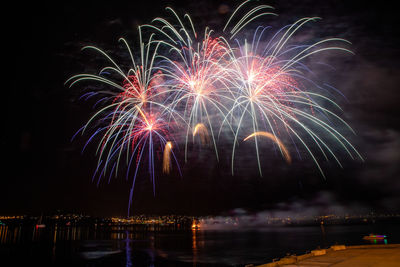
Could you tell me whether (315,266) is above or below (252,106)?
below

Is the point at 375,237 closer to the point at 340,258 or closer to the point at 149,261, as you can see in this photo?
the point at 149,261

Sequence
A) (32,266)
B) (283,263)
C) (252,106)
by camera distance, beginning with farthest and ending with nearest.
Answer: (32,266)
(252,106)
(283,263)

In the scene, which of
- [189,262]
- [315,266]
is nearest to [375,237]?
[189,262]

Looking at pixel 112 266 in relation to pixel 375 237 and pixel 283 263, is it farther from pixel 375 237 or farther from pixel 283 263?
pixel 375 237

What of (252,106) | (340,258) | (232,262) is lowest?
(232,262)

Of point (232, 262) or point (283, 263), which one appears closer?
point (283, 263)

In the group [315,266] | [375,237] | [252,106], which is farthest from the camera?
[375,237]

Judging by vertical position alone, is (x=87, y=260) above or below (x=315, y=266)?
below

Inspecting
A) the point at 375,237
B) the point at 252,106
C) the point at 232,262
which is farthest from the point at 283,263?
the point at 375,237

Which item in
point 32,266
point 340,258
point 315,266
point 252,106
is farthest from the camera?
point 32,266
